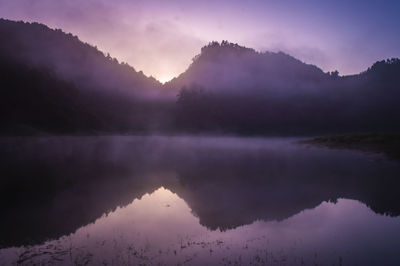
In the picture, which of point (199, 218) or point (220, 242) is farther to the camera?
point (199, 218)

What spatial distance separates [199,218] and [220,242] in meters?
5.05

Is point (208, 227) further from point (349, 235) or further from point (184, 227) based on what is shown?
point (349, 235)

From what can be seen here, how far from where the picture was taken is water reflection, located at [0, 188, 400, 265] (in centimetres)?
1292

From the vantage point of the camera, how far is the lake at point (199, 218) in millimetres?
13445

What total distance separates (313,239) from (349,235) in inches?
96.8

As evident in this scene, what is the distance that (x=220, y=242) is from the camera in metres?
15.1

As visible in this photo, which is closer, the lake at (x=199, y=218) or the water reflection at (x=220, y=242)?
the water reflection at (x=220, y=242)

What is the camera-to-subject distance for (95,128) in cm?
18862

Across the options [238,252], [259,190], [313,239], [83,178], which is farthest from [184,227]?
[83,178]

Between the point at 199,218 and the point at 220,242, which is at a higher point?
the point at 220,242

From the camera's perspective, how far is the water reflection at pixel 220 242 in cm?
1292

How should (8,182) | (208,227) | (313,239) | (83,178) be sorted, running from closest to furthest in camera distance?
(313,239)
(208,227)
(8,182)
(83,178)

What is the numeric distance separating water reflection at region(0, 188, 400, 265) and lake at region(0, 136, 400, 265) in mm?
54

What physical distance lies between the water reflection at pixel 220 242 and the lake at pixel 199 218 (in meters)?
0.05
